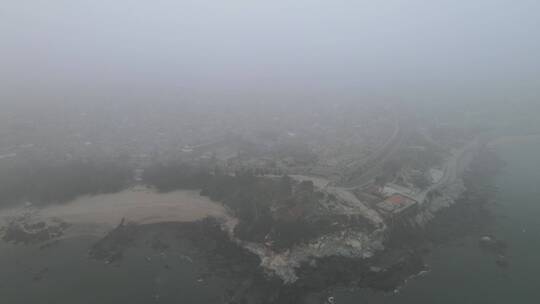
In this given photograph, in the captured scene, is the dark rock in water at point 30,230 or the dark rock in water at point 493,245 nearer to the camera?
the dark rock in water at point 493,245

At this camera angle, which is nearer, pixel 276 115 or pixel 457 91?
pixel 276 115

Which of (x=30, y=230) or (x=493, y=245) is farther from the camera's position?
(x=30, y=230)

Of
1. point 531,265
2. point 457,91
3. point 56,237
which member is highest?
point 457,91

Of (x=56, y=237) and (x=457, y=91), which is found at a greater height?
(x=457, y=91)

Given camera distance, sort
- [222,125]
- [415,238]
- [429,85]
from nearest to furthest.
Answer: [415,238]
[222,125]
[429,85]

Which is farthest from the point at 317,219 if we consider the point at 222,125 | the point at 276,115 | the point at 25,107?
the point at 25,107

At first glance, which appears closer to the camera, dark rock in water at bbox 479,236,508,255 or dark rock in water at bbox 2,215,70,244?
dark rock in water at bbox 479,236,508,255

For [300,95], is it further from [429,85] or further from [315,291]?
[315,291]

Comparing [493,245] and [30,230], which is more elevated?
[493,245]

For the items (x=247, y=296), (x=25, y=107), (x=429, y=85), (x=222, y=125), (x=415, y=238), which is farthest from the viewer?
(x=429, y=85)

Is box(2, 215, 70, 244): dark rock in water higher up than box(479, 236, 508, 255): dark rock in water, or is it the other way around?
box(479, 236, 508, 255): dark rock in water

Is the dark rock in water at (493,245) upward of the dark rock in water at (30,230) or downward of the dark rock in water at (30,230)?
upward
